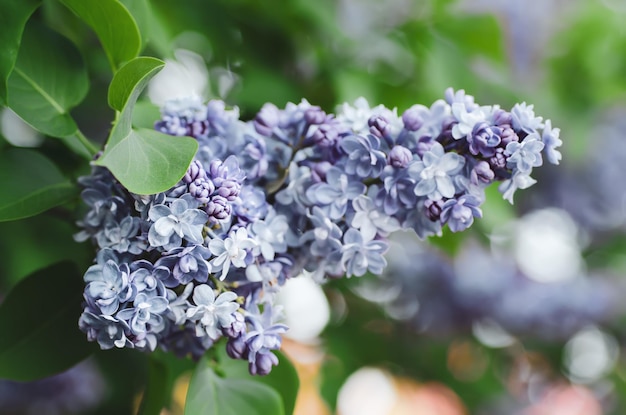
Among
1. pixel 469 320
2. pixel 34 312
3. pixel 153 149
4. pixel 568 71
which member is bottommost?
pixel 34 312

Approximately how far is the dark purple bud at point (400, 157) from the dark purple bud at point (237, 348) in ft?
0.43

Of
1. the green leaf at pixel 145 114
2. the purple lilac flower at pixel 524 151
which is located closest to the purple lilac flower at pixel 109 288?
the green leaf at pixel 145 114

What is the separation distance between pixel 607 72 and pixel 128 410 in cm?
82

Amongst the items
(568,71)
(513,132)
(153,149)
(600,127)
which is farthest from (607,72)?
(153,149)

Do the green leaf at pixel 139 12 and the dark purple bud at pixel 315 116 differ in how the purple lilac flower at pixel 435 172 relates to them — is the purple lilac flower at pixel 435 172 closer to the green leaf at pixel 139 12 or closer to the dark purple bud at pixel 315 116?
the dark purple bud at pixel 315 116

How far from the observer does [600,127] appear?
1172 millimetres

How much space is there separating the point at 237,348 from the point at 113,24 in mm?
212

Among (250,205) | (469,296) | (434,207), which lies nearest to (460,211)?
(434,207)

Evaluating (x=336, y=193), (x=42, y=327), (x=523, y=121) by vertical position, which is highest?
(x=523, y=121)

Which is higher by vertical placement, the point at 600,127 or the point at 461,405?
the point at 600,127

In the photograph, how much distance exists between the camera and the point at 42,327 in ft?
1.45

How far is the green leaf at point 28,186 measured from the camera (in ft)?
1.36

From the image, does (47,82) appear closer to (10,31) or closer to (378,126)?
(10,31)

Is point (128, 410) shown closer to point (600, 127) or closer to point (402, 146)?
point (402, 146)
